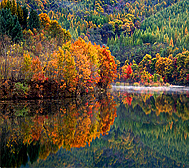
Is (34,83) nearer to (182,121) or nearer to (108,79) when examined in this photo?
(182,121)

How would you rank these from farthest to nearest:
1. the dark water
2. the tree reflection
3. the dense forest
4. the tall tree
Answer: the tall tree → the dense forest → the tree reflection → the dark water

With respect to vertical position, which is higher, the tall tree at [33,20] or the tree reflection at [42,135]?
the tall tree at [33,20]

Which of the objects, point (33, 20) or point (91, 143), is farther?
point (33, 20)

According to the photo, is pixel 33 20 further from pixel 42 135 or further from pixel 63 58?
pixel 42 135

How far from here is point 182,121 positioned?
13914 millimetres

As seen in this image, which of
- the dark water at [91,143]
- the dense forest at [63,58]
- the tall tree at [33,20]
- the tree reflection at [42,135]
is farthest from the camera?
the tall tree at [33,20]

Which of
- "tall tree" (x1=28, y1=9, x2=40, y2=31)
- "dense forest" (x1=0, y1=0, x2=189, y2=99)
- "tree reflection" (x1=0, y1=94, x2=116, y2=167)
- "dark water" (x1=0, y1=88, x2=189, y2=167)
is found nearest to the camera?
"dark water" (x1=0, y1=88, x2=189, y2=167)

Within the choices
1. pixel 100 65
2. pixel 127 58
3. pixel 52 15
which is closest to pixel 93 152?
pixel 100 65

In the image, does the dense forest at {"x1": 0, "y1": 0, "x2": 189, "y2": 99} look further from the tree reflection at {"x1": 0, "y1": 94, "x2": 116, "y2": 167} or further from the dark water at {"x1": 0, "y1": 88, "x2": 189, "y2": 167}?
the dark water at {"x1": 0, "y1": 88, "x2": 189, "y2": 167}

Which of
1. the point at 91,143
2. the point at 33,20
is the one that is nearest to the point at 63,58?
the point at 91,143

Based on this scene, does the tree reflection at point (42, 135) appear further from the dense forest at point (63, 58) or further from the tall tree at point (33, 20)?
the tall tree at point (33, 20)

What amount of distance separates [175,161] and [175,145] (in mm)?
1649

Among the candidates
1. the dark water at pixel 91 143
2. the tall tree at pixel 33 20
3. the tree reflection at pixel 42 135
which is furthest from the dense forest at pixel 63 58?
the dark water at pixel 91 143

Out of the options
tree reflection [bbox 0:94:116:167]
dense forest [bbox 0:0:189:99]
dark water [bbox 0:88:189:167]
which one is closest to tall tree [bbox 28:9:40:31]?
dense forest [bbox 0:0:189:99]
